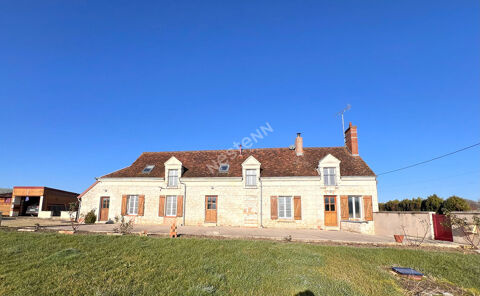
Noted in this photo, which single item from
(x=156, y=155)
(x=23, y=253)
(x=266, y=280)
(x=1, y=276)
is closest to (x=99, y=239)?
(x=23, y=253)

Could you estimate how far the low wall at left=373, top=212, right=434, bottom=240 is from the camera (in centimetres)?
1456

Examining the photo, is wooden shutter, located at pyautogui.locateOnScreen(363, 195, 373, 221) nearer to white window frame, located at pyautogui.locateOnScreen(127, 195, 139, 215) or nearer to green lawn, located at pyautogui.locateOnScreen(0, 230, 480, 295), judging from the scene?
green lawn, located at pyautogui.locateOnScreen(0, 230, 480, 295)

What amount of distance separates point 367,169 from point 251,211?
9505mm

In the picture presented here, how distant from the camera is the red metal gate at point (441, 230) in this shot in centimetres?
1352

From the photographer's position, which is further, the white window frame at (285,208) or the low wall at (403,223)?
the white window frame at (285,208)

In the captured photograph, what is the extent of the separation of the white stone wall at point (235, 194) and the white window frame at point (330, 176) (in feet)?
1.12

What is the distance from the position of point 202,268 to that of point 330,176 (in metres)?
15.2

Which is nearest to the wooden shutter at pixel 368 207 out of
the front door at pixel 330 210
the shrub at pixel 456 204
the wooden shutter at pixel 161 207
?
the front door at pixel 330 210

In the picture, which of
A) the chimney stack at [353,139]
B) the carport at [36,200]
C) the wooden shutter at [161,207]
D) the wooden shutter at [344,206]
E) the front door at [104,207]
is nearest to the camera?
the wooden shutter at [344,206]

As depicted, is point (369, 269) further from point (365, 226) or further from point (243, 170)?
point (243, 170)

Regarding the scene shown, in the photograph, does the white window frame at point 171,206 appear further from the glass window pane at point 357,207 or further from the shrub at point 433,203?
the shrub at point 433,203

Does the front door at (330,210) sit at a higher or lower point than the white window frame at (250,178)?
lower

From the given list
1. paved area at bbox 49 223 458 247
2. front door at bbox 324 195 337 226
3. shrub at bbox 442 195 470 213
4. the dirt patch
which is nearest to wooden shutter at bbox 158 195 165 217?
paved area at bbox 49 223 458 247

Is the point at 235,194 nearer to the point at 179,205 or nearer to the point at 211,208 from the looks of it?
the point at 211,208
